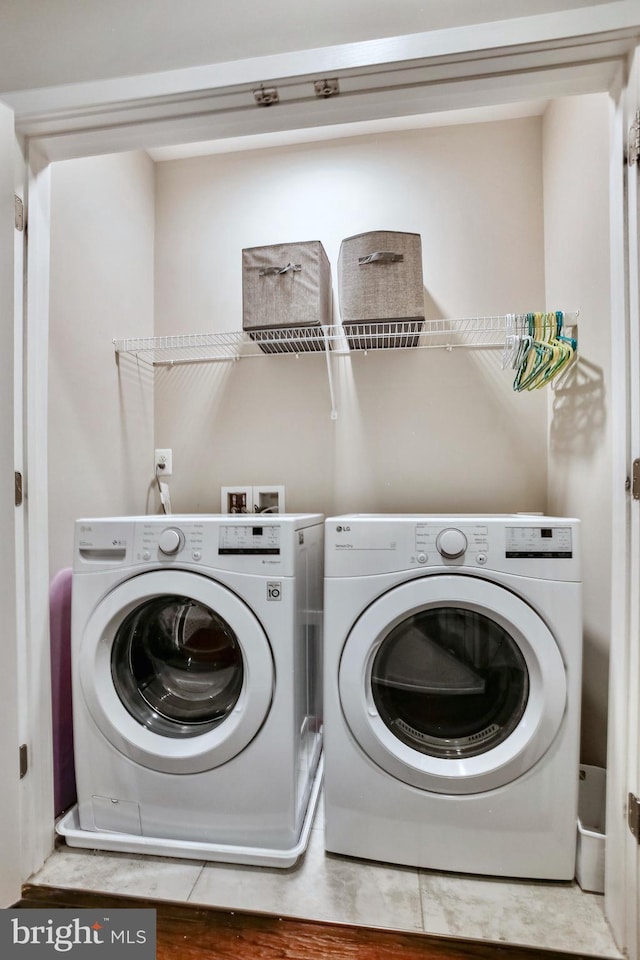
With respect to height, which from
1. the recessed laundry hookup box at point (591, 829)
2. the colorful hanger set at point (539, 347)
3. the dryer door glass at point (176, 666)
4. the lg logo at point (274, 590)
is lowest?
the recessed laundry hookup box at point (591, 829)

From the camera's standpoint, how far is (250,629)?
1.25 meters

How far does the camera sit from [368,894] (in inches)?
46.5

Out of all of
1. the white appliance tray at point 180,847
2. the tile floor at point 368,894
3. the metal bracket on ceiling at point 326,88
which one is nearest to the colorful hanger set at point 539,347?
the metal bracket on ceiling at point 326,88

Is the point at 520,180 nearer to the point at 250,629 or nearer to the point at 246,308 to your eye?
the point at 246,308

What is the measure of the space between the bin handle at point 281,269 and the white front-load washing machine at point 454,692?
100 centimetres

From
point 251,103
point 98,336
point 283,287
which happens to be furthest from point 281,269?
point 98,336

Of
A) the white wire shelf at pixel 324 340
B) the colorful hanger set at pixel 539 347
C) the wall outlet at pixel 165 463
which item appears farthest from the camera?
the wall outlet at pixel 165 463

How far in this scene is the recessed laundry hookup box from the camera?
3.87 ft

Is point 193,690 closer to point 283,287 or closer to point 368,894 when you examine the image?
point 368,894

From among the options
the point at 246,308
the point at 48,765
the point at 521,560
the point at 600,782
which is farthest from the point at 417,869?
the point at 246,308

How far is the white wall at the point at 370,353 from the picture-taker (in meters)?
1.94

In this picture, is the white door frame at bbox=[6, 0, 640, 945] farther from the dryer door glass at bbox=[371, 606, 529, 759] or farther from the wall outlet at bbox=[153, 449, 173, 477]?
the wall outlet at bbox=[153, 449, 173, 477]

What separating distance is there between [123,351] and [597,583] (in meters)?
1.90

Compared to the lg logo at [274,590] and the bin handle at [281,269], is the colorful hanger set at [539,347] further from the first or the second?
the lg logo at [274,590]
